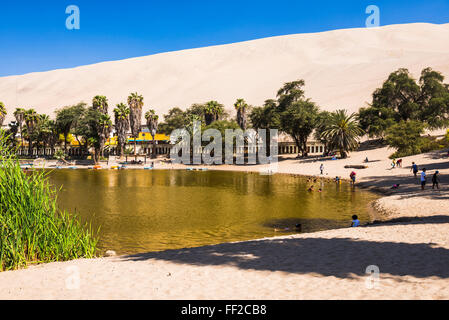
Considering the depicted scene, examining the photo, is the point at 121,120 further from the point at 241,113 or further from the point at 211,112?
the point at 241,113

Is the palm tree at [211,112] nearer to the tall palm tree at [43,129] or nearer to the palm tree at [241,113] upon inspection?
the palm tree at [241,113]

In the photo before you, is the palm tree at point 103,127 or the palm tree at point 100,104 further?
the palm tree at point 100,104

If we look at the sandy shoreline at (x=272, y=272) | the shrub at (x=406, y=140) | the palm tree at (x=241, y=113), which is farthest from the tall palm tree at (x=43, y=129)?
the sandy shoreline at (x=272, y=272)

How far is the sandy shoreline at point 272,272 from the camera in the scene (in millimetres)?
8281

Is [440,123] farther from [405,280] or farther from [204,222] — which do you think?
[405,280]

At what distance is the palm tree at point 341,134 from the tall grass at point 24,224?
58.7 metres

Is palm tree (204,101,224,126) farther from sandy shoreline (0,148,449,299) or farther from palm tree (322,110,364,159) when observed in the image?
sandy shoreline (0,148,449,299)

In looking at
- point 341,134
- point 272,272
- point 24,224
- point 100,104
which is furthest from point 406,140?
point 100,104

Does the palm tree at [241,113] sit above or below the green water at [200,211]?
above

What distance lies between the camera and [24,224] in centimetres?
1169

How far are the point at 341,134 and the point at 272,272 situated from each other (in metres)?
59.2

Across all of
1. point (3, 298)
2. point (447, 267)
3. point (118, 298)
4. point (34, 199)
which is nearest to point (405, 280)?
point (447, 267)

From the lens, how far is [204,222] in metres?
23.1

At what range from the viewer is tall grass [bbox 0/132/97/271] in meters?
11.3
